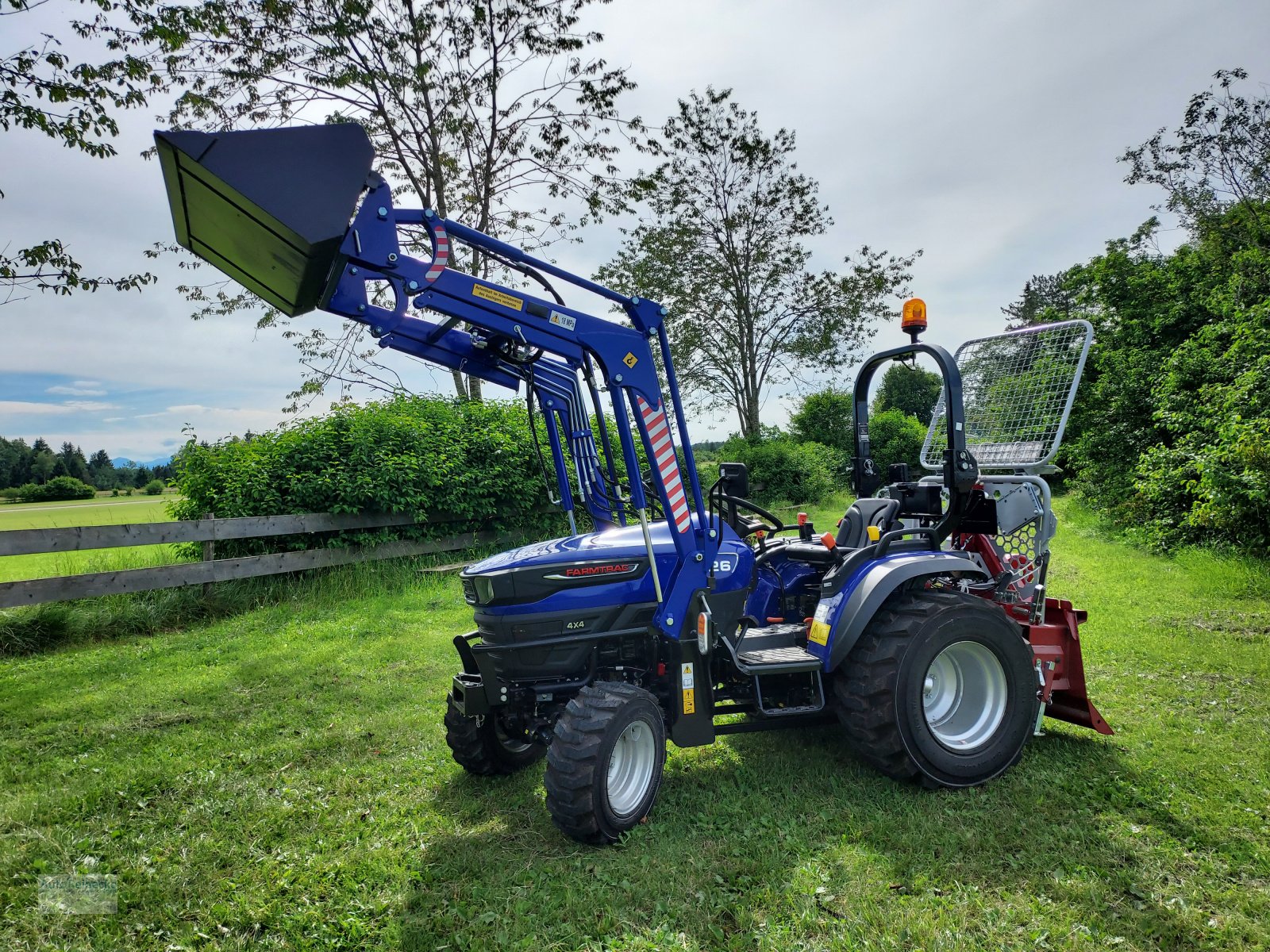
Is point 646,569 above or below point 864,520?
below

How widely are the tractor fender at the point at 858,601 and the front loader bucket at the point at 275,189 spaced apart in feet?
9.75

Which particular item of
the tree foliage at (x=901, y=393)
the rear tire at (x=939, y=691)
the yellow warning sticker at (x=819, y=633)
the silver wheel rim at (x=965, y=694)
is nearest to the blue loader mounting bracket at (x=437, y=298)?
the yellow warning sticker at (x=819, y=633)

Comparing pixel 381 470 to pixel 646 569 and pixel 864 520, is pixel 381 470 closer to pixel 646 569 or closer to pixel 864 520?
pixel 646 569

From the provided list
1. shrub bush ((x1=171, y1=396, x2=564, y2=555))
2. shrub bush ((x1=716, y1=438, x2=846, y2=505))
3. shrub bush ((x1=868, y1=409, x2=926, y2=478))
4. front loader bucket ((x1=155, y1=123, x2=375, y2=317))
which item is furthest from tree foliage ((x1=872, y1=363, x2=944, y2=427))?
front loader bucket ((x1=155, y1=123, x2=375, y2=317))

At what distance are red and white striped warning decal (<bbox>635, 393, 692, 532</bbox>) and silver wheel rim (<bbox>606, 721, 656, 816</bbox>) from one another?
103 centimetres

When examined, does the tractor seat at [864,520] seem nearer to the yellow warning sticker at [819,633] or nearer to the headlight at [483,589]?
the yellow warning sticker at [819,633]

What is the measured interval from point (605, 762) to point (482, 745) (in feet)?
3.73

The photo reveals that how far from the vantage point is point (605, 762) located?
3279 mm

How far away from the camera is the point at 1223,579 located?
27.3 ft

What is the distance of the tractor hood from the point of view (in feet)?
12.0

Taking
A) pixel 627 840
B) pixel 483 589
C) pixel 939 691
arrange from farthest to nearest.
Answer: pixel 939 691 < pixel 483 589 < pixel 627 840

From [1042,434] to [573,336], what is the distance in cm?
310

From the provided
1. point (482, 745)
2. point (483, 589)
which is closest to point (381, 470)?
point (482, 745)

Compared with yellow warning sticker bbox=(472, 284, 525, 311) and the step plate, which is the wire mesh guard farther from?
yellow warning sticker bbox=(472, 284, 525, 311)
